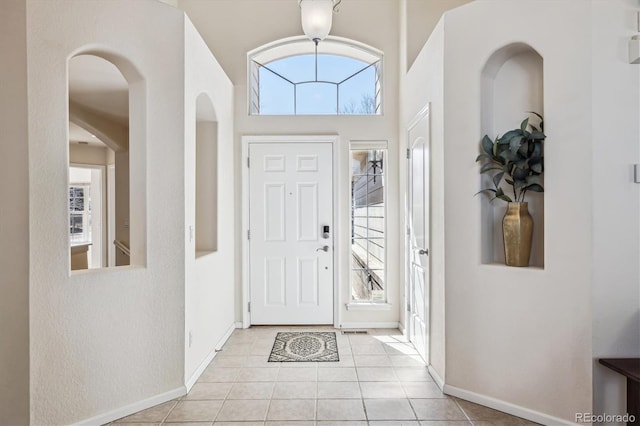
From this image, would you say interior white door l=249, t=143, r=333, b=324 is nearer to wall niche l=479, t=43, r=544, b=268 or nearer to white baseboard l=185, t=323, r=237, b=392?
white baseboard l=185, t=323, r=237, b=392

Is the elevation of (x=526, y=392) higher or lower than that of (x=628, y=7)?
lower

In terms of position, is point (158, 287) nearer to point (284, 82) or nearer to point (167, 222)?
point (167, 222)

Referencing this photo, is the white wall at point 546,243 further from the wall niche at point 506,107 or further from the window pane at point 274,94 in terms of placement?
the window pane at point 274,94

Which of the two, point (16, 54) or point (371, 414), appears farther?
point (371, 414)

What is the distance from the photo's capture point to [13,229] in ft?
6.75

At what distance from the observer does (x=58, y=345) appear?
216cm

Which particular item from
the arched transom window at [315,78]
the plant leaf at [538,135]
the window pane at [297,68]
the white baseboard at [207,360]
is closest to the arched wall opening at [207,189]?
the arched transom window at [315,78]

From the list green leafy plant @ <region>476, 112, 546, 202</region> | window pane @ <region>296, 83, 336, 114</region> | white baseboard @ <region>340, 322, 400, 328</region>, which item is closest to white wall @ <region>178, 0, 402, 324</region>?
white baseboard @ <region>340, 322, 400, 328</region>

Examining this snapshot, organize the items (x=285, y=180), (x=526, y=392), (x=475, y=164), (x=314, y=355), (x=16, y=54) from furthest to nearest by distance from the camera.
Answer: (x=285, y=180) < (x=314, y=355) < (x=475, y=164) < (x=526, y=392) < (x=16, y=54)

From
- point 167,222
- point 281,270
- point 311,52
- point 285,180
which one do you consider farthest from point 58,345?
point 311,52

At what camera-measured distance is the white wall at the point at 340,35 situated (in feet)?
13.7

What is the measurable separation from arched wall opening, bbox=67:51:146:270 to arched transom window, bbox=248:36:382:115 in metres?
1.48

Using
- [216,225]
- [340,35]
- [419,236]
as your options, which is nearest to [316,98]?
[340,35]

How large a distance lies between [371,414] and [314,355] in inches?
41.5
